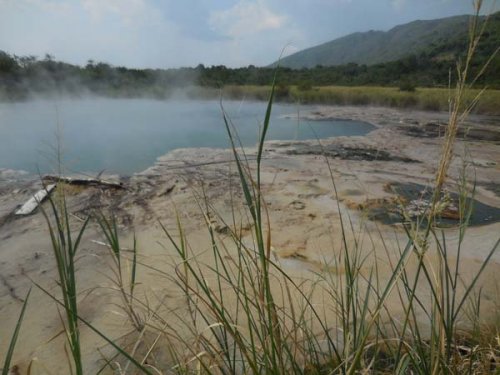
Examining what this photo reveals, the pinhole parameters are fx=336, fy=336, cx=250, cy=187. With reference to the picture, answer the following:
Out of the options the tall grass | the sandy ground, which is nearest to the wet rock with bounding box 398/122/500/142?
the sandy ground

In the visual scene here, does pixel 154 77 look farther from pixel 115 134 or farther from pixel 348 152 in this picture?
pixel 348 152

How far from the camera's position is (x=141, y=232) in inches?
151

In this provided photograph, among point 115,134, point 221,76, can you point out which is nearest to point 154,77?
point 221,76

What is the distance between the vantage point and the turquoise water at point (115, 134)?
6.93 meters

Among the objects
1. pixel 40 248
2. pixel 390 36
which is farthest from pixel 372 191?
pixel 390 36

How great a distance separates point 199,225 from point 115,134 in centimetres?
673

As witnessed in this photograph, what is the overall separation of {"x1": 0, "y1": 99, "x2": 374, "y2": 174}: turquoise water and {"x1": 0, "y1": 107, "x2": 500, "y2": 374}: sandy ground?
2.99ft

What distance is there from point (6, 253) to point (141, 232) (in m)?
1.28

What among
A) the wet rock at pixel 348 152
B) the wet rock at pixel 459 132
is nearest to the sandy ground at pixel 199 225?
the wet rock at pixel 348 152

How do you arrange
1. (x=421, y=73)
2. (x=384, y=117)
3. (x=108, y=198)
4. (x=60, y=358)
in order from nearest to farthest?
(x=60, y=358) → (x=108, y=198) → (x=384, y=117) → (x=421, y=73)

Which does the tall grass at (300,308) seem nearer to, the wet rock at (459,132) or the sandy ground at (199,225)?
the sandy ground at (199,225)

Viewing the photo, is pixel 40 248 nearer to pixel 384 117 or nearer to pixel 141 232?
pixel 141 232

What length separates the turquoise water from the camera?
6.93 m

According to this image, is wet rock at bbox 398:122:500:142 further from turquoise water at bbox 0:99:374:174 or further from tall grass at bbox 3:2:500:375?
tall grass at bbox 3:2:500:375
